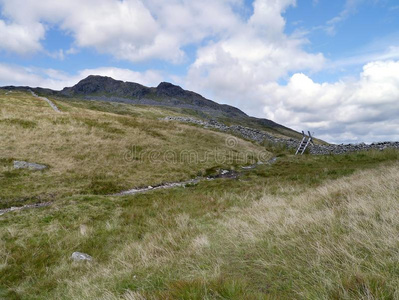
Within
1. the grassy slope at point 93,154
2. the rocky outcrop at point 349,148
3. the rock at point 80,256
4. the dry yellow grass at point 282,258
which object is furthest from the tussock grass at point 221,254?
the rocky outcrop at point 349,148

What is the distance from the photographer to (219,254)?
5438 millimetres

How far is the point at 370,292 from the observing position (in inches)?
120

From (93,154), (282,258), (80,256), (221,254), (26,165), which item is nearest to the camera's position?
(282,258)

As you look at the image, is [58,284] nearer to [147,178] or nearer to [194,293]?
[194,293]

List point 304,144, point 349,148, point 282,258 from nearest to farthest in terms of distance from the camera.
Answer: point 282,258
point 349,148
point 304,144

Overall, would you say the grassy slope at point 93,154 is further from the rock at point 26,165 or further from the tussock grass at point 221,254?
the tussock grass at point 221,254

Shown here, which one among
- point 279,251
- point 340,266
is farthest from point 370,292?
point 279,251

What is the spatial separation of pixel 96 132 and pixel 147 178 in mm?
15413

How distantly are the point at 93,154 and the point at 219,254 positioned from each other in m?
23.1

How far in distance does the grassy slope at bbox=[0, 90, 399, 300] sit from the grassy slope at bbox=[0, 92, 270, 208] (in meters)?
7.10

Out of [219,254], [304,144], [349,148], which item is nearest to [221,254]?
[219,254]

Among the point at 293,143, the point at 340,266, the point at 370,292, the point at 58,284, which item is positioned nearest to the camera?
the point at 370,292

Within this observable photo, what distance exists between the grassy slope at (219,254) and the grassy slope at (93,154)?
7101mm

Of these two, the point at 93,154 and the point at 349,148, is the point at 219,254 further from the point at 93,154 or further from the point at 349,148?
the point at 349,148
